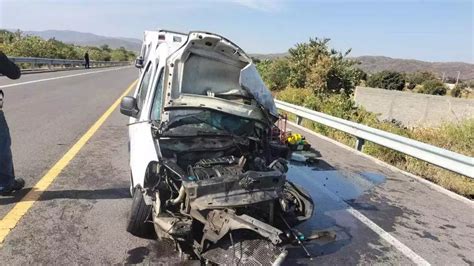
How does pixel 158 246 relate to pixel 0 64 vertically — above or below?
below

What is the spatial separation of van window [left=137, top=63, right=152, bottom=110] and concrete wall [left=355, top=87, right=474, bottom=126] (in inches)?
986

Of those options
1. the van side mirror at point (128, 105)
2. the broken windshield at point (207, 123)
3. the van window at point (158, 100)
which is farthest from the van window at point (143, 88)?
→ the broken windshield at point (207, 123)

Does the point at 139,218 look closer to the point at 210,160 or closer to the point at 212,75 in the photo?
the point at 210,160

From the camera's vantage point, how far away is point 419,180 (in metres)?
8.56

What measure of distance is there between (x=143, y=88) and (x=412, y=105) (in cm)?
3056

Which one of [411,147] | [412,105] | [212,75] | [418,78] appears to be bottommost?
[418,78]

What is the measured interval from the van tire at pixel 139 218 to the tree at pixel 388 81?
181 feet

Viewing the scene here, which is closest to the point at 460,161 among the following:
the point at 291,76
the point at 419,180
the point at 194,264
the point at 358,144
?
the point at 419,180

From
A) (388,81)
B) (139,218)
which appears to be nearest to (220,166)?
(139,218)

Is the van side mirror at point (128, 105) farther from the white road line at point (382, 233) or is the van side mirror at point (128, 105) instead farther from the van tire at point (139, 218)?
the white road line at point (382, 233)

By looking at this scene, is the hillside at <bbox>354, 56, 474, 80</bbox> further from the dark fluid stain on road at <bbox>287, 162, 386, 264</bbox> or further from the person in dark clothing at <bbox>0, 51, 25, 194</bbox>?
the person in dark clothing at <bbox>0, 51, 25, 194</bbox>

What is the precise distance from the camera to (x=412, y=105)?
33344 mm

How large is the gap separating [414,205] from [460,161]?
143 centimetres

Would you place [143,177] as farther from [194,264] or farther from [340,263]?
[340,263]
